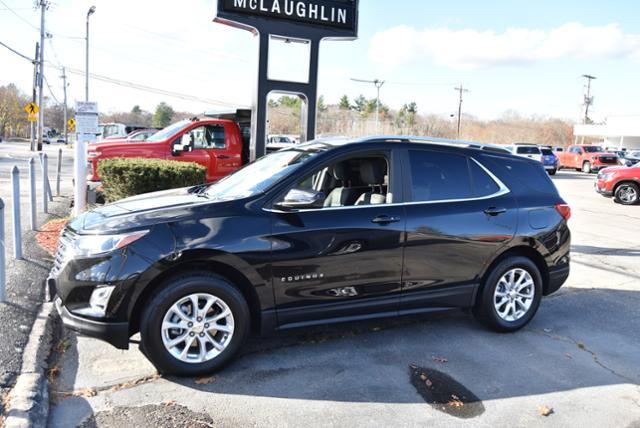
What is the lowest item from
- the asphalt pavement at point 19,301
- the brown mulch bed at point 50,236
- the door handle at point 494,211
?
the asphalt pavement at point 19,301

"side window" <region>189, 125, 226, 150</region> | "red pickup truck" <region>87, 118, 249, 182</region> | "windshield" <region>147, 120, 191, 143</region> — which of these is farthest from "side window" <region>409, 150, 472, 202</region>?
"windshield" <region>147, 120, 191, 143</region>

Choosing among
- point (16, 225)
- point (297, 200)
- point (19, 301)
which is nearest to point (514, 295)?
point (297, 200)

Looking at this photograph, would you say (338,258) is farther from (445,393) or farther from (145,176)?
(145,176)

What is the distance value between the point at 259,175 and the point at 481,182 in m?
2.05

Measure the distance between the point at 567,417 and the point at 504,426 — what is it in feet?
1.62

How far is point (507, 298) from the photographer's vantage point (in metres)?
5.04

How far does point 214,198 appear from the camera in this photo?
4.28 meters

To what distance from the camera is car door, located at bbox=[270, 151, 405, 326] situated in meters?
4.05

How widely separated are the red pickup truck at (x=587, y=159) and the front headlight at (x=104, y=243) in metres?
36.0

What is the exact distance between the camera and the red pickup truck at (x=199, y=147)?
430 inches

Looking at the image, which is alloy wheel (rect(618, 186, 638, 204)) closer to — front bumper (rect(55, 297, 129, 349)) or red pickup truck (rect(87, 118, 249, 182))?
red pickup truck (rect(87, 118, 249, 182))

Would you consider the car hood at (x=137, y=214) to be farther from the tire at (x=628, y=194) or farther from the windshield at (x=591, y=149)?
the windshield at (x=591, y=149)

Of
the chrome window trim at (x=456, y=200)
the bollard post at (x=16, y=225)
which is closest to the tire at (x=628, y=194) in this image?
the chrome window trim at (x=456, y=200)

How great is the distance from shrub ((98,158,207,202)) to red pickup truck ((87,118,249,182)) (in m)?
1.85
